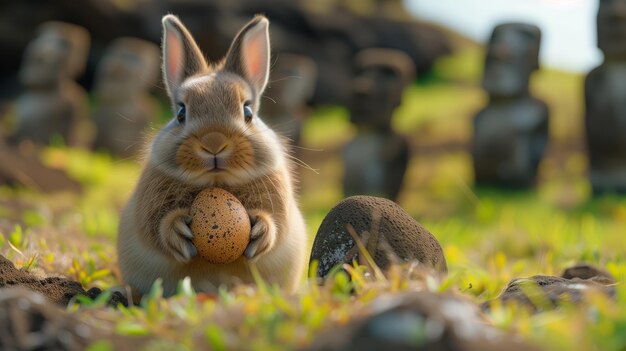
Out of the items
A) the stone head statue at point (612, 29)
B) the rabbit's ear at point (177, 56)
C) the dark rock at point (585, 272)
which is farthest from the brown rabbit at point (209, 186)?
the stone head statue at point (612, 29)

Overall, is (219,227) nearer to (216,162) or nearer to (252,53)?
(216,162)

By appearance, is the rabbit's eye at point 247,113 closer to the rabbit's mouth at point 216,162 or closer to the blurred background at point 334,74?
the rabbit's mouth at point 216,162

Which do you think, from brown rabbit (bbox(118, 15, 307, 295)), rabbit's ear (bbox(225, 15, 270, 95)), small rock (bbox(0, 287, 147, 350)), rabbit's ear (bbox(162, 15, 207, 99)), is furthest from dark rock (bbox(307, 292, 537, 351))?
rabbit's ear (bbox(162, 15, 207, 99))

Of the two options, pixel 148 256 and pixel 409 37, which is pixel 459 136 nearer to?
pixel 409 37

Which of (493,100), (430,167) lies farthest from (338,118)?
(493,100)

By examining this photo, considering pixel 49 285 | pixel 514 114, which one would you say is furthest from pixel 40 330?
pixel 514 114

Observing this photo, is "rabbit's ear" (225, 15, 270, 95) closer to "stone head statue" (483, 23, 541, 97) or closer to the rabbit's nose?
the rabbit's nose
